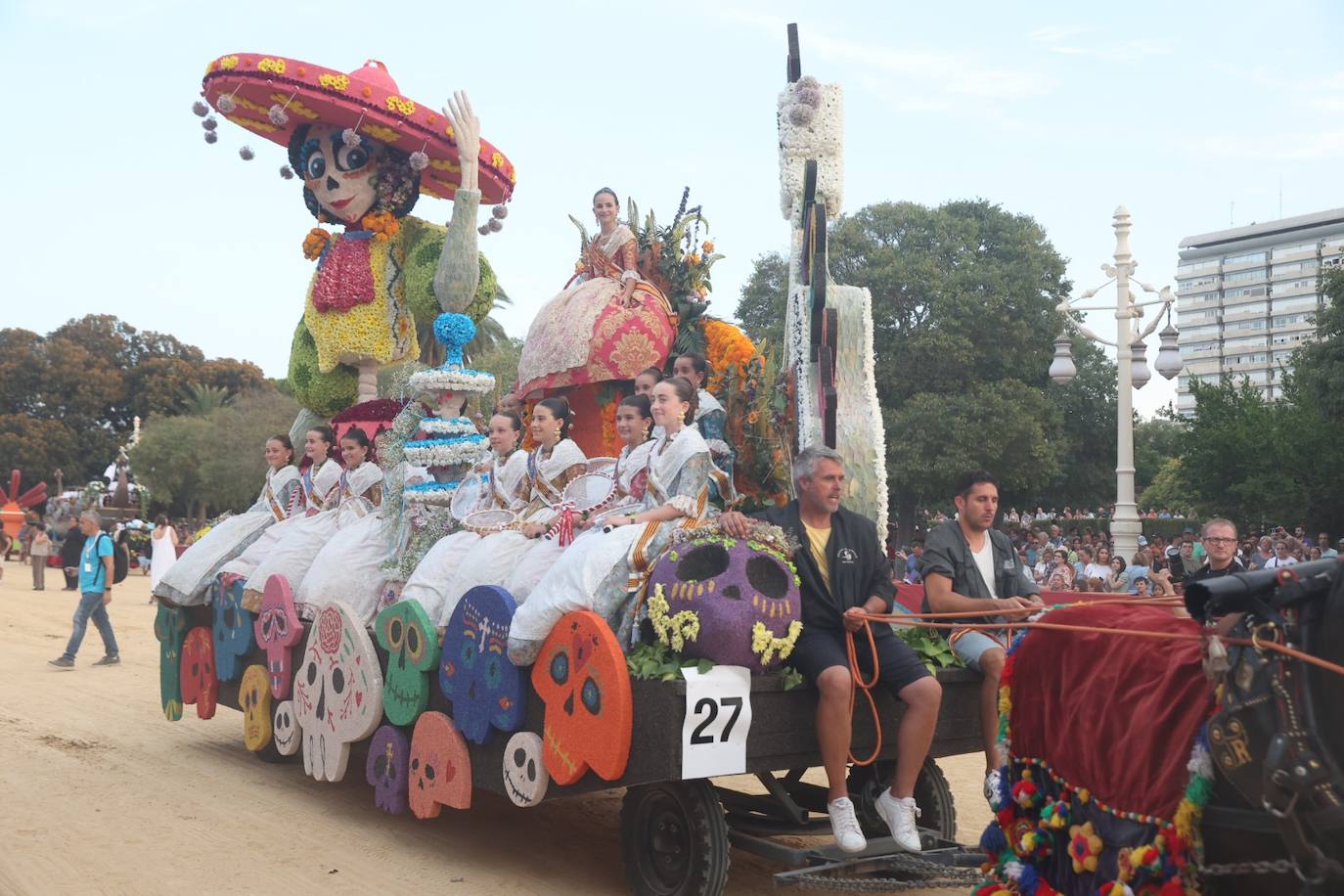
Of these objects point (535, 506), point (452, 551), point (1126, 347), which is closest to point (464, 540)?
point (452, 551)

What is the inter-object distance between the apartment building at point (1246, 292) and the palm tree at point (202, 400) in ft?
187

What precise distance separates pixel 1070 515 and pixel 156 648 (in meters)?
32.1

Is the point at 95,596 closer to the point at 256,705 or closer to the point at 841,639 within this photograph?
the point at 256,705

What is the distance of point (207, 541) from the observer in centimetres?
916

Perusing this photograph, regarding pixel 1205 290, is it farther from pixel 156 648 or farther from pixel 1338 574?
pixel 1338 574

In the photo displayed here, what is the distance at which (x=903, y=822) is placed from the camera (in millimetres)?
5254

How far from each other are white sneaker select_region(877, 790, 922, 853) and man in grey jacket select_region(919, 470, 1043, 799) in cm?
47

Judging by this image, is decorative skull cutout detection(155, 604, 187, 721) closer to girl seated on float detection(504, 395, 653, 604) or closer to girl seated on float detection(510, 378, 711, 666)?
girl seated on float detection(504, 395, 653, 604)

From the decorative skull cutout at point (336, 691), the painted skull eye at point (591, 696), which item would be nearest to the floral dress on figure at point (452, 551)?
the decorative skull cutout at point (336, 691)

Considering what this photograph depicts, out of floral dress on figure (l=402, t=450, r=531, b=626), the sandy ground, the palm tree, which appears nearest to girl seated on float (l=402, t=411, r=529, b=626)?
floral dress on figure (l=402, t=450, r=531, b=626)

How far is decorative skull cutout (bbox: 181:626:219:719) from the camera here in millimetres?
8906

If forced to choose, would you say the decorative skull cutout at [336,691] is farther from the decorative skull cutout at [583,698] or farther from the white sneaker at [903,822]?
the white sneaker at [903,822]

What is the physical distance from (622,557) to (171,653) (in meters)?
5.33

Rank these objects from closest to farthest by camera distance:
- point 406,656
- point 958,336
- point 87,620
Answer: point 406,656
point 87,620
point 958,336
